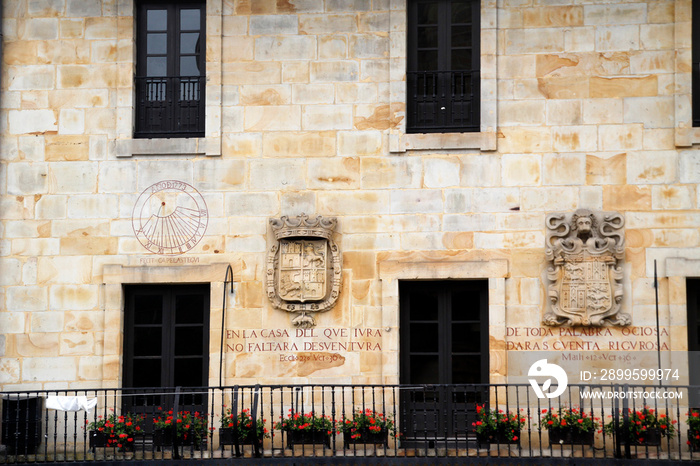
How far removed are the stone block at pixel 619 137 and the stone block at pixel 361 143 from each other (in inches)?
105

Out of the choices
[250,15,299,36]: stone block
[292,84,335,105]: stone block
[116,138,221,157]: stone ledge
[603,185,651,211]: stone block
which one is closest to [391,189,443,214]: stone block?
[292,84,335,105]: stone block

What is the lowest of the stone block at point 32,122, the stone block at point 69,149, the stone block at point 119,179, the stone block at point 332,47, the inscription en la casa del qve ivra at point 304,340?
the inscription en la casa del qve ivra at point 304,340

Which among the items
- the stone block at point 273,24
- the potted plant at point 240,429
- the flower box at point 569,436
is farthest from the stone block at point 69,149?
the flower box at point 569,436

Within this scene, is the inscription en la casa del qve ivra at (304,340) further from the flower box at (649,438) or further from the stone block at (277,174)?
the flower box at (649,438)

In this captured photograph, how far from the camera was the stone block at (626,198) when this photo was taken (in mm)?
14016

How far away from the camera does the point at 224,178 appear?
47.5 feet

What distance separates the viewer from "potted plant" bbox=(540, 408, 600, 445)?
44.0 feet

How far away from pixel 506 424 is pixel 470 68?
4.47 meters

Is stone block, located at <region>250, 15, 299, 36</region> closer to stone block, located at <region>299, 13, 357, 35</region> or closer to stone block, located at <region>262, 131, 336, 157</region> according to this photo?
stone block, located at <region>299, 13, 357, 35</region>

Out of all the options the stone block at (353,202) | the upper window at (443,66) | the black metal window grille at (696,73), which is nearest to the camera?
the black metal window grille at (696,73)

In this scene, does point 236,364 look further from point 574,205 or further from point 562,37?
point 562,37

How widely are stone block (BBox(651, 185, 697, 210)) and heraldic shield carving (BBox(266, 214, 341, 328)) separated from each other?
3.92 metres

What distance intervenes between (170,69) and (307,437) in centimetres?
502

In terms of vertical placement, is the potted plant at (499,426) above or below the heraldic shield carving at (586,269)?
below
